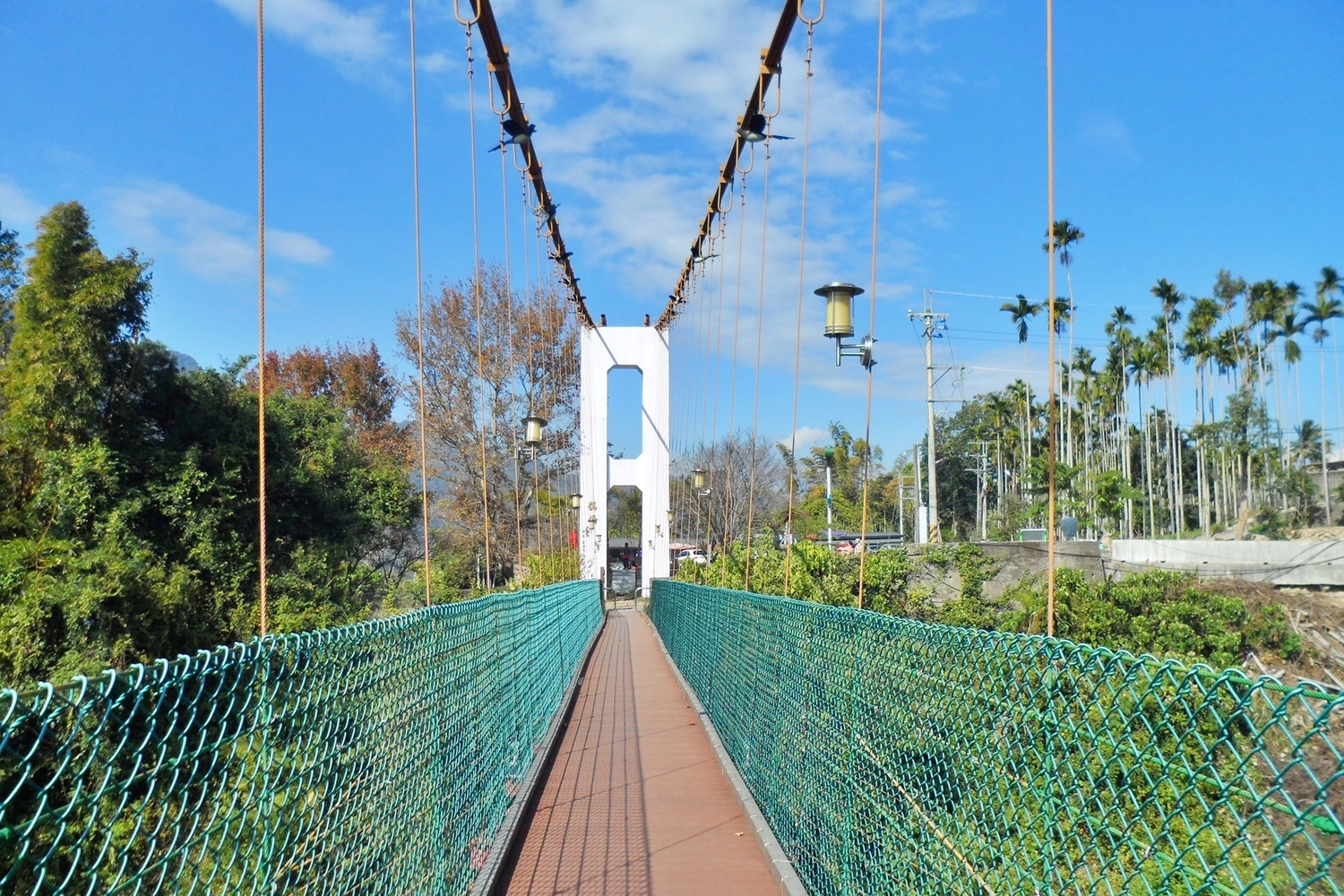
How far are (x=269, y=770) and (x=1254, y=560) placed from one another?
87.3 feet

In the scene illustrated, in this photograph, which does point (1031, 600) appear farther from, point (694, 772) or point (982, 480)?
point (982, 480)

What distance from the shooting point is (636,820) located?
5418 millimetres

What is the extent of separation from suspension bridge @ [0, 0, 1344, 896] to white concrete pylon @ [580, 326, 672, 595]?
957 inches

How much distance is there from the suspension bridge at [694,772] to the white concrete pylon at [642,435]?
24320mm

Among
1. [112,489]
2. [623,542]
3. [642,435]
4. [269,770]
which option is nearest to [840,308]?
[269,770]

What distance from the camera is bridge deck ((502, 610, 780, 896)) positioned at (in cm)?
441

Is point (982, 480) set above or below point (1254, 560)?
above

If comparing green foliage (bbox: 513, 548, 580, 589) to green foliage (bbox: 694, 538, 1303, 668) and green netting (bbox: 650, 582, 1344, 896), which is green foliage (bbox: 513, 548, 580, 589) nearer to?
green foliage (bbox: 694, 538, 1303, 668)

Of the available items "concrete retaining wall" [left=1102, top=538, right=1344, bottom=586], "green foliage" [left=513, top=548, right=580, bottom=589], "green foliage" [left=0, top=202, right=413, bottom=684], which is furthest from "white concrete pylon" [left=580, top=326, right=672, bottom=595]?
"green foliage" [left=0, top=202, right=413, bottom=684]

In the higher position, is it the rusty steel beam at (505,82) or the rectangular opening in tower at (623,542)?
the rusty steel beam at (505,82)

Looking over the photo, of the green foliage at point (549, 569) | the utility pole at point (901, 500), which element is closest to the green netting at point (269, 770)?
the green foliage at point (549, 569)

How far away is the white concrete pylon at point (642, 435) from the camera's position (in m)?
31.8

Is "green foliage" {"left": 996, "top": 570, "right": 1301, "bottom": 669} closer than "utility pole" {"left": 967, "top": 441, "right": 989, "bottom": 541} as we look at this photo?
Yes

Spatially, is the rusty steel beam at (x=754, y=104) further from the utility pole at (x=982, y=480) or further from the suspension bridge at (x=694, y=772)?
the utility pole at (x=982, y=480)
